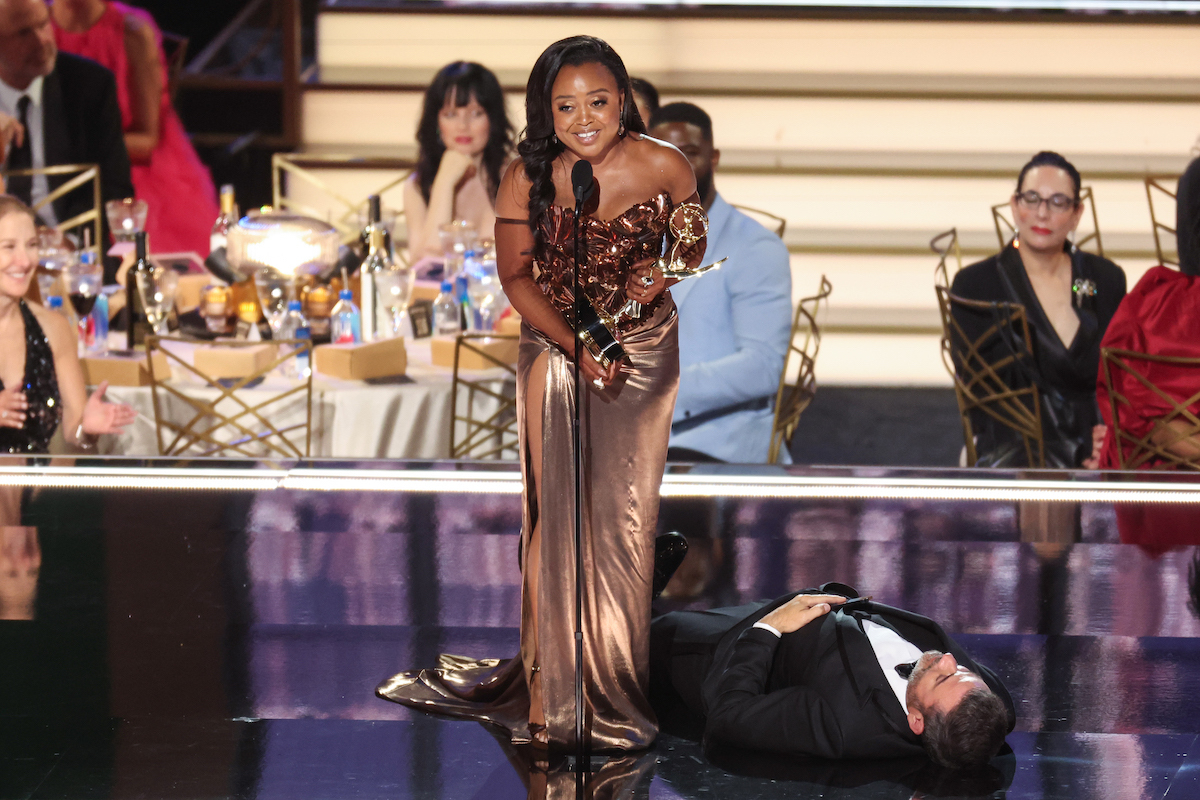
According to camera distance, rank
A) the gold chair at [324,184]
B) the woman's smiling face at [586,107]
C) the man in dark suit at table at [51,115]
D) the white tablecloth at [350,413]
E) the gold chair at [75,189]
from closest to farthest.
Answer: the woman's smiling face at [586,107] < the white tablecloth at [350,413] < the gold chair at [75,189] < the man in dark suit at table at [51,115] < the gold chair at [324,184]

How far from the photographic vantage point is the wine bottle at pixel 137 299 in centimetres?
370

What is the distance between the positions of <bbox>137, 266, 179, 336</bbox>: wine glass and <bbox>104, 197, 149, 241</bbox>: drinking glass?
72 centimetres

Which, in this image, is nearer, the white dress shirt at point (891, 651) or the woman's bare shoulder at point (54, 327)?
the white dress shirt at point (891, 651)

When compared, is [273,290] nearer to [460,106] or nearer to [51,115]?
[460,106]

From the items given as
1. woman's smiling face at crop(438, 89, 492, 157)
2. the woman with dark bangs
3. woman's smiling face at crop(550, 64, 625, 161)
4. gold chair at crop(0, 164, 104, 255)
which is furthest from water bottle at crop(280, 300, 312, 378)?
woman's smiling face at crop(550, 64, 625, 161)

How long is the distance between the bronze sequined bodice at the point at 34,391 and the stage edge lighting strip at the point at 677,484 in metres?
Answer: 0.26

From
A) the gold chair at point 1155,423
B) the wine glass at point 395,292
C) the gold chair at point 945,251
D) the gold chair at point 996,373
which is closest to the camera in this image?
the gold chair at point 1155,423

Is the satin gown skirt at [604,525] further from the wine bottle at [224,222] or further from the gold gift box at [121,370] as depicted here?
the wine bottle at [224,222]

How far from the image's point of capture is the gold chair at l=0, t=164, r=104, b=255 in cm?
500

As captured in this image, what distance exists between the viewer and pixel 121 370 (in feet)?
11.4

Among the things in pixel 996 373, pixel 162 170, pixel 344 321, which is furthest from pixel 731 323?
pixel 162 170

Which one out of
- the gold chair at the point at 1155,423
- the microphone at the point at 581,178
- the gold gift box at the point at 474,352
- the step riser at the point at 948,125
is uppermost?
→ the step riser at the point at 948,125

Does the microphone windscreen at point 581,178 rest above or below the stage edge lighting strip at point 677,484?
above

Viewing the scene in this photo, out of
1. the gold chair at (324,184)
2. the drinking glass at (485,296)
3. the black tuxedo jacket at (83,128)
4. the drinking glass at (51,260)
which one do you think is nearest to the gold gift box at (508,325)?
the drinking glass at (485,296)
